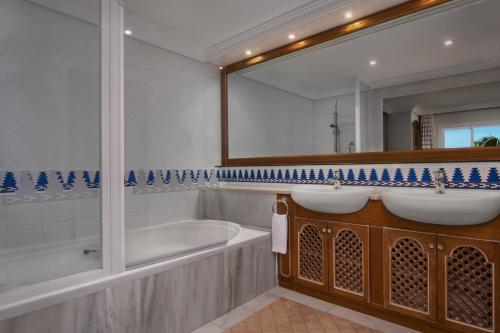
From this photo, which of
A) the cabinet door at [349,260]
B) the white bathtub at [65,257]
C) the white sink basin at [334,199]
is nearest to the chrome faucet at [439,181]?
the white sink basin at [334,199]

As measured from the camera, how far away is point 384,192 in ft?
6.33

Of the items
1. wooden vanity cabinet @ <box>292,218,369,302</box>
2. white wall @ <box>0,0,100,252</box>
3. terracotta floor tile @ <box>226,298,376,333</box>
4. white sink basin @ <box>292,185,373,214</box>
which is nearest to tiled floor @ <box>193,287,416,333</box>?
terracotta floor tile @ <box>226,298,376,333</box>

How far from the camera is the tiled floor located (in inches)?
75.8

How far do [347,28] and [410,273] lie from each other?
6.37 ft

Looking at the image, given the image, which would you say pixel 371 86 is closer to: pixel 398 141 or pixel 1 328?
pixel 398 141

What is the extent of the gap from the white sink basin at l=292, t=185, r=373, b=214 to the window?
2.04 ft

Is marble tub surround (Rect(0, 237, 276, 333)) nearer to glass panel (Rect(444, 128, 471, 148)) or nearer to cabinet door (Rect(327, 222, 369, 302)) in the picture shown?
cabinet door (Rect(327, 222, 369, 302))

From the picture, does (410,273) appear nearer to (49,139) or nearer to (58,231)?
(58,231)

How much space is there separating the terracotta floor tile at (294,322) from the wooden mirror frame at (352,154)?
1226 millimetres

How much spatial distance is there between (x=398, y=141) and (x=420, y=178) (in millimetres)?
313

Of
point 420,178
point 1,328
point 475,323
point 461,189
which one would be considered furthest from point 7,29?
point 475,323

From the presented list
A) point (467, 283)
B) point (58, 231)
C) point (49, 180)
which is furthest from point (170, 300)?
point (467, 283)

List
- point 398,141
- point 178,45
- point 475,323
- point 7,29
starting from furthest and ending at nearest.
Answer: point 178,45
point 398,141
point 7,29
point 475,323

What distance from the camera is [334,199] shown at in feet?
6.81
